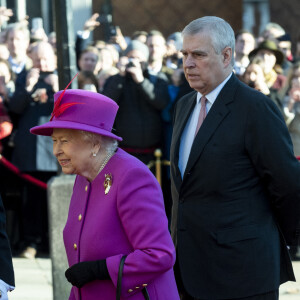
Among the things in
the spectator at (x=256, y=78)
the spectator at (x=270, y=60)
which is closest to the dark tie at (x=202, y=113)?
the spectator at (x=256, y=78)

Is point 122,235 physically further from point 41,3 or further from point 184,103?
point 41,3

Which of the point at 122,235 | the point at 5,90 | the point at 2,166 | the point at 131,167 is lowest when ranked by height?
the point at 2,166

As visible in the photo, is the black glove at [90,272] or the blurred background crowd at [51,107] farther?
the blurred background crowd at [51,107]

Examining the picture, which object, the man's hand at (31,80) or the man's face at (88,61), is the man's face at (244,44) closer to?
the man's face at (88,61)

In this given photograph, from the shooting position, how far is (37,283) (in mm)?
7465

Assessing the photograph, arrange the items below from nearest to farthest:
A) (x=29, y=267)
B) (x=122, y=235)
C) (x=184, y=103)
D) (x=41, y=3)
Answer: (x=122, y=235) → (x=184, y=103) → (x=29, y=267) → (x=41, y=3)

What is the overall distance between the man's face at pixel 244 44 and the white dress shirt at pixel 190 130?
5956mm

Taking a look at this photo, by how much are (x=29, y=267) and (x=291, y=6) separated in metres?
11.6

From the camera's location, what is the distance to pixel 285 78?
912cm

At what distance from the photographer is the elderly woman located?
3.32m

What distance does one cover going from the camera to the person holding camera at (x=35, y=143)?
848 centimetres

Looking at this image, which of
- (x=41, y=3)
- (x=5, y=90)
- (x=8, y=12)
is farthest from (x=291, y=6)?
(x=5, y=90)

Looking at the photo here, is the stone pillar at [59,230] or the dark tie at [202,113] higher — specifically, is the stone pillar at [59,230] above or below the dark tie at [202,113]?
below

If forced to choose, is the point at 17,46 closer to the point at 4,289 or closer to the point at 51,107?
the point at 51,107
